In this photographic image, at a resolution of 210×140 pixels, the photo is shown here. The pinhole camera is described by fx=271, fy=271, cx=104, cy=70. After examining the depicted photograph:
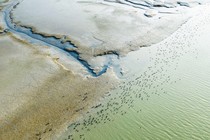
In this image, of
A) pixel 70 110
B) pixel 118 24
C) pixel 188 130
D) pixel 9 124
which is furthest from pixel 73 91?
pixel 118 24

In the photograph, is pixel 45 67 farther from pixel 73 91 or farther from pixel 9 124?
pixel 9 124

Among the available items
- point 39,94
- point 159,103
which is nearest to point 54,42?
point 39,94

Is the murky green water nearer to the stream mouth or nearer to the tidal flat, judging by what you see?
the tidal flat

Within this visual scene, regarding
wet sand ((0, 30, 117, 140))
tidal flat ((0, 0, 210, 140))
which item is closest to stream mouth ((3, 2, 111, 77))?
tidal flat ((0, 0, 210, 140))

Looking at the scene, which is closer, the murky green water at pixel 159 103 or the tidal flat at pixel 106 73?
the murky green water at pixel 159 103

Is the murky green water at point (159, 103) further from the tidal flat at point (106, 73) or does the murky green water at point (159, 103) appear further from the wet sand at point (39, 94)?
the wet sand at point (39, 94)

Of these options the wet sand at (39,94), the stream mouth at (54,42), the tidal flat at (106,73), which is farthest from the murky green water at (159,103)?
the stream mouth at (54,42)
